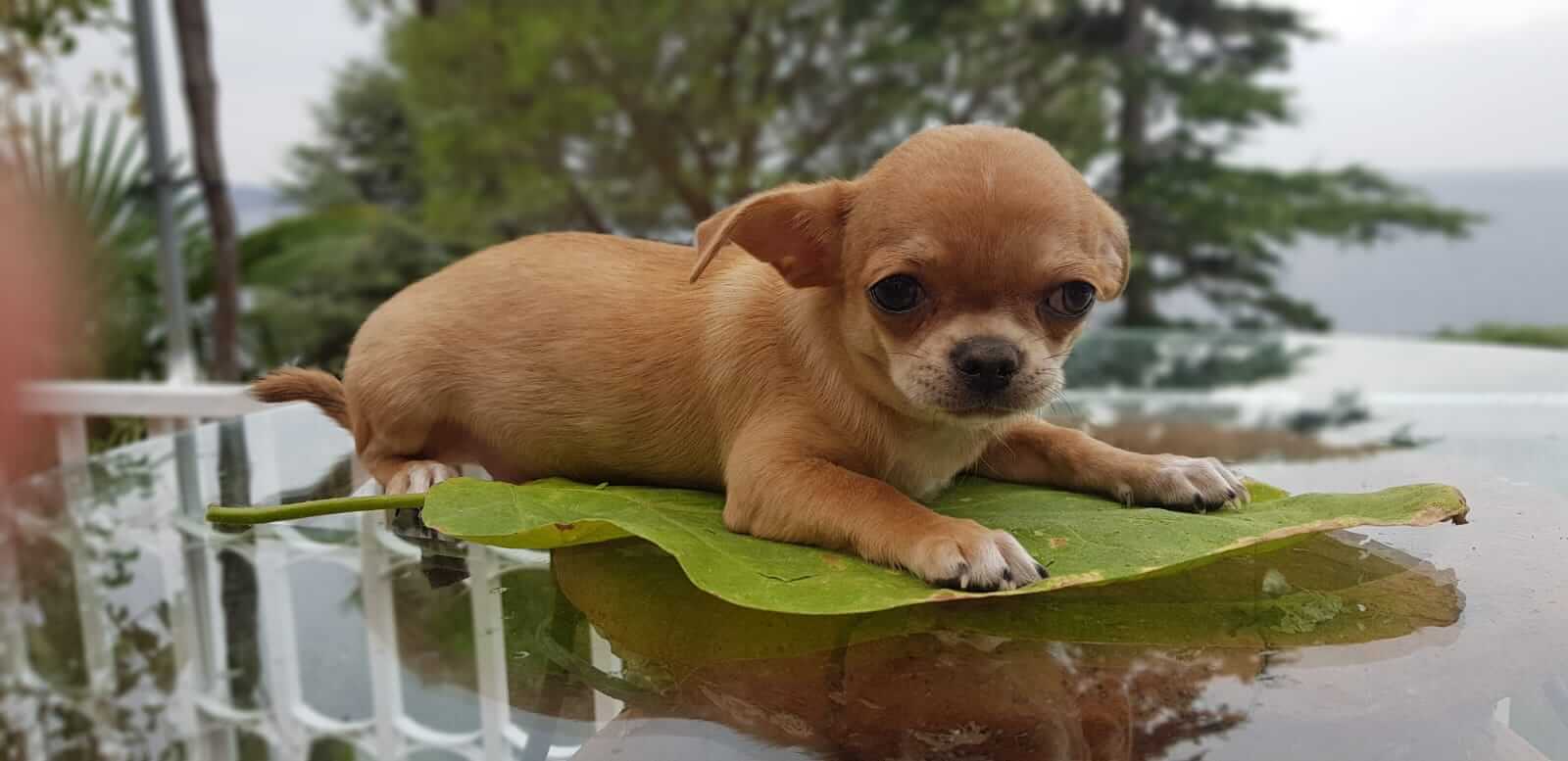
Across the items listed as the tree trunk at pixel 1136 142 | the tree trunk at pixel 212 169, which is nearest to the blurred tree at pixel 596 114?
the tree trunk at pixel 1136 142

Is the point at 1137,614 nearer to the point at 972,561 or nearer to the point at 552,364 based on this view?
the point at 972,561

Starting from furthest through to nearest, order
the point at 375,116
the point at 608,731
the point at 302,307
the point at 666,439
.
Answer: the point at 375,116 → the point at 302,307 → the point at 666,439 → the point at 608,731

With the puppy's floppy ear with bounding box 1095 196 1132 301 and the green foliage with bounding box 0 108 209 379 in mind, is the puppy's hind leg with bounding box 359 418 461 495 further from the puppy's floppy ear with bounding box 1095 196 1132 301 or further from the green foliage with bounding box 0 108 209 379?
the green foliage with bounding box 0 108 209 379

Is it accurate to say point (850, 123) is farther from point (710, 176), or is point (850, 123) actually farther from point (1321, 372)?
point (1321, 372)

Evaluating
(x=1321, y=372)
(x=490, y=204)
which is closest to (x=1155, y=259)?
(x=1321, y=372)

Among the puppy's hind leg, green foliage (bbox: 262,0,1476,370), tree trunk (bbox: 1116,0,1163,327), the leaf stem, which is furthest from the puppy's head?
tree trunk (bbox: 1116,0,1163,327)

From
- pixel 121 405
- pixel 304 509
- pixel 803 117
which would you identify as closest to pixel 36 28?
pixel 121 405

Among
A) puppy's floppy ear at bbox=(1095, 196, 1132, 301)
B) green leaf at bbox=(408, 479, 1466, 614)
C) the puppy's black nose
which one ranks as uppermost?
puppy's floppy ear at bbox=(1095, 196, 1132, 301)
